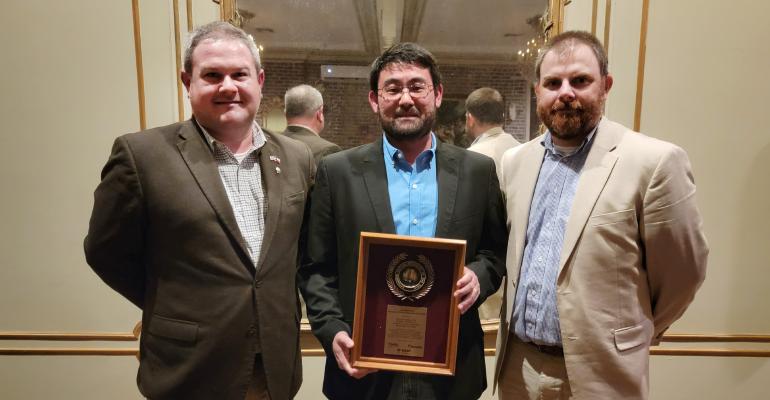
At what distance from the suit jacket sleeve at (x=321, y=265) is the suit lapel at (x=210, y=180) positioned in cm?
26

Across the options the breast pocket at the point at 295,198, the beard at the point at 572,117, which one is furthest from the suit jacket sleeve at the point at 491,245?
the breast pocket at the point at 295,198

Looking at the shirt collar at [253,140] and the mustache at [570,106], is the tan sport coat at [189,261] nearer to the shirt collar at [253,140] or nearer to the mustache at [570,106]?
the shirt collar at [253,140]

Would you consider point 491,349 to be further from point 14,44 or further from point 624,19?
point 14,44

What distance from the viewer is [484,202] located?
1672 millimetres

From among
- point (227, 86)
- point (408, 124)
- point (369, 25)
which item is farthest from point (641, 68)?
point (227, 86)

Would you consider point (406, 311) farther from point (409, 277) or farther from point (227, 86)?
point (227, 86)

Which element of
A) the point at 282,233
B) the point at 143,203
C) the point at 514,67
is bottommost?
the point at 282,233

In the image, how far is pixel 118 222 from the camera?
1.49 metres

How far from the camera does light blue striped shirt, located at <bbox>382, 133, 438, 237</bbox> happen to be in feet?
5.28

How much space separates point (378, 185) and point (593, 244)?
738 mm

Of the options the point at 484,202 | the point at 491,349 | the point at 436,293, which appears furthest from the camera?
the point at 491,349

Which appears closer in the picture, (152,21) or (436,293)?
(436,293)

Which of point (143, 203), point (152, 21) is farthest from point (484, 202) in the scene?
point (152, 21)

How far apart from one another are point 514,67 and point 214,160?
7.32ft
